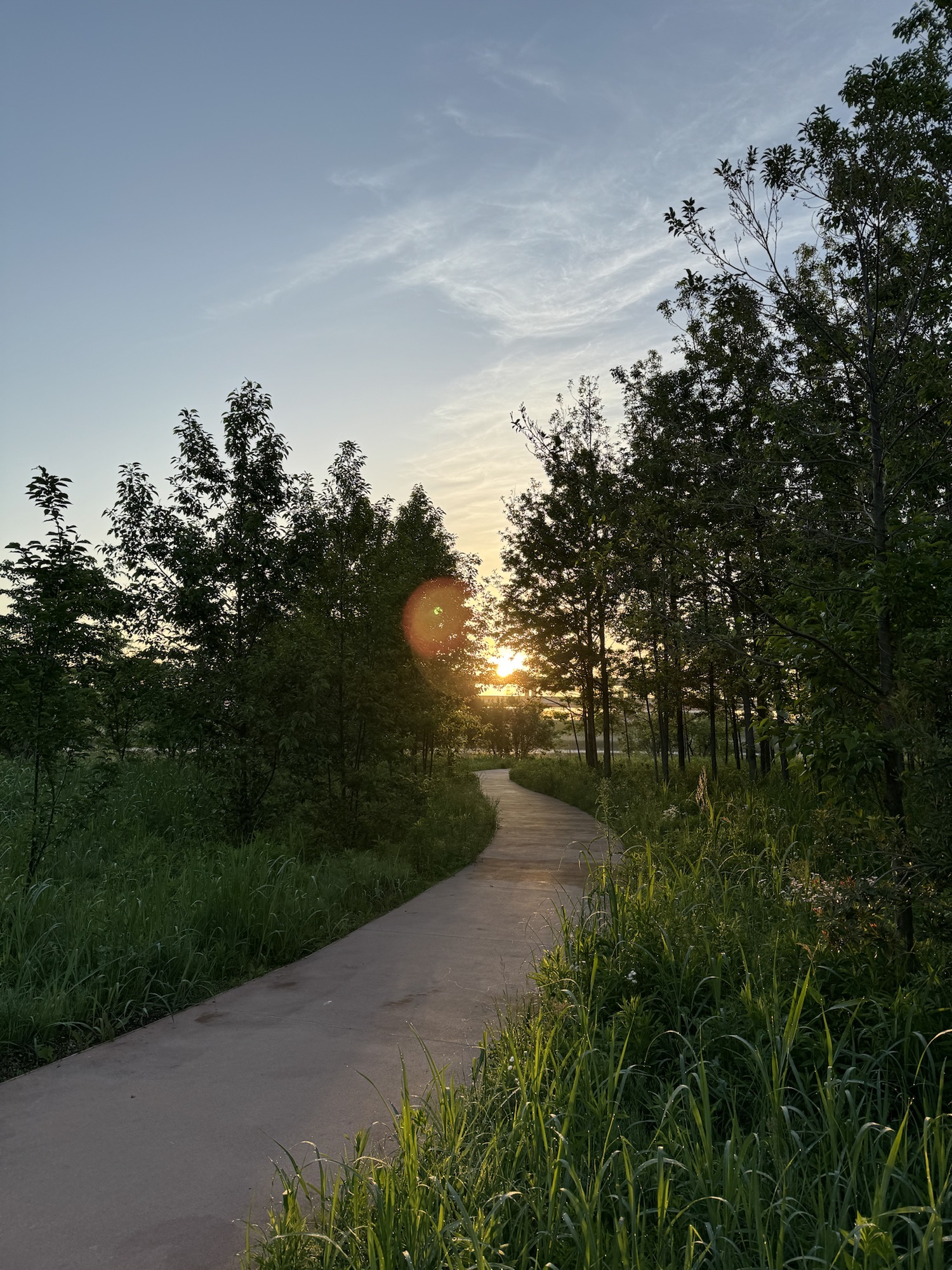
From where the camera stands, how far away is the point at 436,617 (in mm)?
13680

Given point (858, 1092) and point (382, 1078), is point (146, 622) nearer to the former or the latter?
point (382, 1078)

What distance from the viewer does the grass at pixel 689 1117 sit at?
2395 mm

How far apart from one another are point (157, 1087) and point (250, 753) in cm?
483

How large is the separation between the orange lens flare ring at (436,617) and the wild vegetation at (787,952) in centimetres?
558

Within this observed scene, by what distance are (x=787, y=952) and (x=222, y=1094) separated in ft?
9.42

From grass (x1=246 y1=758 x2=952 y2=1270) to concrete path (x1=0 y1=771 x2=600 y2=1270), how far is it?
0.96ft

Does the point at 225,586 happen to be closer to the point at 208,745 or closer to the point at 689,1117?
the point at 208,745

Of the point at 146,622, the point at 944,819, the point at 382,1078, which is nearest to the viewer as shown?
the point at 944,819

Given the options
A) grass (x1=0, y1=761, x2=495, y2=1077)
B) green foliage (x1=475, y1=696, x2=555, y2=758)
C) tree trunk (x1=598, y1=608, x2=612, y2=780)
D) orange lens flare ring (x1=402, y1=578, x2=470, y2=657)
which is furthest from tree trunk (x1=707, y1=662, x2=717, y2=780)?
green foliage (x1=475, y1=696, x2=555, y2=758)

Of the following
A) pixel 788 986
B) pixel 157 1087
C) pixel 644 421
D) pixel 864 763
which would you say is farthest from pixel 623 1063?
pixel 644 421

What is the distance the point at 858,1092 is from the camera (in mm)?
3416

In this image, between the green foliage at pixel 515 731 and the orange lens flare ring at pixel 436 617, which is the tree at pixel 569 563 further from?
the green foliage at pixel 515 731

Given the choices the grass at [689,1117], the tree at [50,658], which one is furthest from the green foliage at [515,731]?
the grass at [689,1117]

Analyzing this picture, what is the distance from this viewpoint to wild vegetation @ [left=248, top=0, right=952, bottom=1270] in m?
2.50
